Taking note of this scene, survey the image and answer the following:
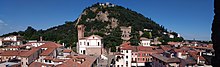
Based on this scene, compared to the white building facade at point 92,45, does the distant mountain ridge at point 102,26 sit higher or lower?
higher

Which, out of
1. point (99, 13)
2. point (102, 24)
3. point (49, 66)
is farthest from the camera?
point (99, 13)

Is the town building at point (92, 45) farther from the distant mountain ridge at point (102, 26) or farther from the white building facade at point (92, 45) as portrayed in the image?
the distant mountain ridge at point (102, 26)

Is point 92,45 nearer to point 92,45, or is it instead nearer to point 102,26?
point 92,45

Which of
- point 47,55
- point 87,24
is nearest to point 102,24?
point 87,24

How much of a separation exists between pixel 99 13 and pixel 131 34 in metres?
21.1

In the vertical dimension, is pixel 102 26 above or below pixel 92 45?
above

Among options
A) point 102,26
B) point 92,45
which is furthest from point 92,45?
point 102,26

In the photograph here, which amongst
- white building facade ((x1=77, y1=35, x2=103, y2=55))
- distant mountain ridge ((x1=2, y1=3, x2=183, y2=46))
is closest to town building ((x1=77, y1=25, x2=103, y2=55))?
white building facade ((x1=77, y1=35, x2=103, y2=55))

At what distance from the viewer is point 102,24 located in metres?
84.9

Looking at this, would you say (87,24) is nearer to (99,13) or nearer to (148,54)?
(99,13)

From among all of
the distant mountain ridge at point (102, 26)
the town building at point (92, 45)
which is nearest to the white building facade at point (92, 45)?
the town building at point (92, 45)

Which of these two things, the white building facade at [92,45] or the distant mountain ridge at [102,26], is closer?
the white building facade at [92,45]

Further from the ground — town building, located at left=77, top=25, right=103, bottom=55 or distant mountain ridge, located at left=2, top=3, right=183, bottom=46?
distant mountain ridge, located at left=2, top=3, right=183, bottom=46

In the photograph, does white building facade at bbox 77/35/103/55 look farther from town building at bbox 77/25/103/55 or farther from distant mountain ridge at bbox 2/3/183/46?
distant mountain ridge at bbox 2/3/183/46
